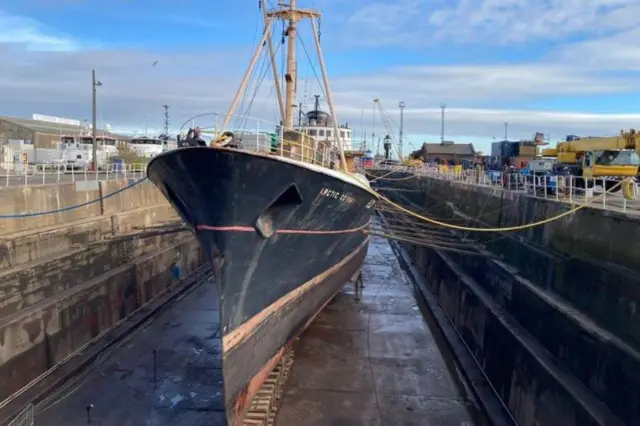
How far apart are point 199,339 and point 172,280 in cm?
755

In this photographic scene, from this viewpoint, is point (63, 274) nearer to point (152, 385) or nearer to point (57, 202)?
point (57, 202)

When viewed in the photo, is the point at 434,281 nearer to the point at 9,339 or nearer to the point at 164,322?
the point at 164,322

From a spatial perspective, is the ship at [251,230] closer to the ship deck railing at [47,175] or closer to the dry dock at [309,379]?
the dry dock at [309,379]

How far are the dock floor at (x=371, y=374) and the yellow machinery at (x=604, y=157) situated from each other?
762cm

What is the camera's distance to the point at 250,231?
9469 mm

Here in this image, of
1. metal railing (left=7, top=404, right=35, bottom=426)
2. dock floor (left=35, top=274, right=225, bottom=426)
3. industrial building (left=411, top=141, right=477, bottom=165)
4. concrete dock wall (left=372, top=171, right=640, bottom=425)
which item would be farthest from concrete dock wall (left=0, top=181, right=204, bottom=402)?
industrial building (left=411, top=141, right=477, bottom=165)

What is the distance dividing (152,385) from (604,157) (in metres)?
15.9

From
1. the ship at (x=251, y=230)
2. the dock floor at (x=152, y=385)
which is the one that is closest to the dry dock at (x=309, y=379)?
the dock floor at (x=152, y=385)

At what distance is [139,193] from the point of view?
928 inches

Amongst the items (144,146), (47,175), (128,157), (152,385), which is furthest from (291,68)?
(144,146)

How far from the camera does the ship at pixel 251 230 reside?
356 inches

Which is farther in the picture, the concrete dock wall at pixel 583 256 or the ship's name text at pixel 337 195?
the ship's name text at pixel 337 195

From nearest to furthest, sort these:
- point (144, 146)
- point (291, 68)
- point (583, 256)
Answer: point (583, 256), point (291, 68), point (144, 146)

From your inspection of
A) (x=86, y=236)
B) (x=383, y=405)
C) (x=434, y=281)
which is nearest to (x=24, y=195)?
(x=86, y=236)
